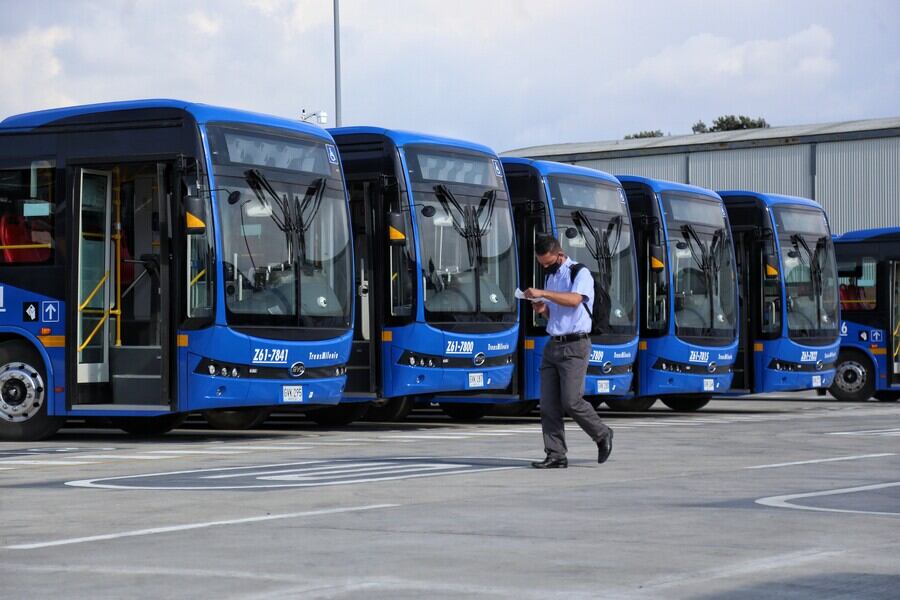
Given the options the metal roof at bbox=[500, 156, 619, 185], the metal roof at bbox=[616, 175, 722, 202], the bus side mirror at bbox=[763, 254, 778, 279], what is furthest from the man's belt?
the bus side mirror at bbox=[763, 254, 778, 279]

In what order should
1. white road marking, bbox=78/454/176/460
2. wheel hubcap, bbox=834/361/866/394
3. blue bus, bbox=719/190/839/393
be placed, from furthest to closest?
wheel hubcap, bbox=834/361/866/394 < blue bus, bbox=719/190/839/393 < white road marking, bbox=78/454/176/460

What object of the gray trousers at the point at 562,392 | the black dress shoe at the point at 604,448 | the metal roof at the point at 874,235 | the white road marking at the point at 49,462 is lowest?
the white road marking at the point at 49,462

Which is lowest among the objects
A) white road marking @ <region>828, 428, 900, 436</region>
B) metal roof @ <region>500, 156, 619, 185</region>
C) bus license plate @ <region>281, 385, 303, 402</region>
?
white road marking @ <region>828, 428, 900, 436</region>

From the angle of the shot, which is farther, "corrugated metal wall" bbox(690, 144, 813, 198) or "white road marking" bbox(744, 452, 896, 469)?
"corrugated metal wall" bbox(690, 144, 813, 198)

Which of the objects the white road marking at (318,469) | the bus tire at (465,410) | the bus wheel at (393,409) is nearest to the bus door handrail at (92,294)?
the white road marking at (318,469)

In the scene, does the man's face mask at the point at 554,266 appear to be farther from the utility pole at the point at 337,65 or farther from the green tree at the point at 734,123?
the green tree at the point at 734,123

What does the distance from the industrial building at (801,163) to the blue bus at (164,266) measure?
3780 cm

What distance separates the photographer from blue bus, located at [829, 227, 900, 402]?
3206 centimetres

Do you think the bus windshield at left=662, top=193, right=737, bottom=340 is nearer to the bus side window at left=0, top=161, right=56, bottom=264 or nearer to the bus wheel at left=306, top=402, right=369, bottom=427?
the bus wheel at left=306, top=402, right=369, bottom=427

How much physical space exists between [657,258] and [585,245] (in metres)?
1.82

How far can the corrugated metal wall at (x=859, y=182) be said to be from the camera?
53.6 meters

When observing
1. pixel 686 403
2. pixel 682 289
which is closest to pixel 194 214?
pixel 682 289

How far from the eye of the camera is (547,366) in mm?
13883

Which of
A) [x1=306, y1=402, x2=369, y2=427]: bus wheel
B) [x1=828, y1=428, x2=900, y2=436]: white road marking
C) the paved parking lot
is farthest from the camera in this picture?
[x1=306, y1=402, x2=369, y2=427]: bus wheel
